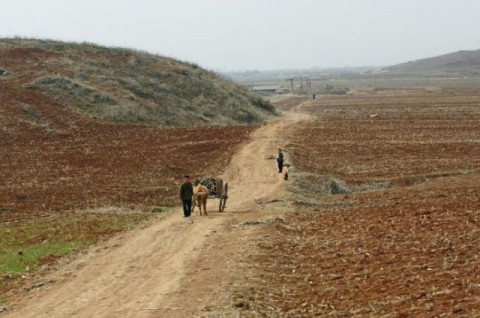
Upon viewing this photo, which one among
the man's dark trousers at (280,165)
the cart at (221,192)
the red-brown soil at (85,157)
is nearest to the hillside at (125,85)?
the red-brown soil at (85,157)

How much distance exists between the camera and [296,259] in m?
18.5

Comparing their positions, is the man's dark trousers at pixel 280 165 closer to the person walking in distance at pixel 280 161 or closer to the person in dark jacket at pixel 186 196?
the person walking in distance at pixel 280 161

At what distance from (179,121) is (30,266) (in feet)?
169

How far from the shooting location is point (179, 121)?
7050 cm

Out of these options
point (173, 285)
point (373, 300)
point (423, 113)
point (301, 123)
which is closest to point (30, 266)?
point (173, 285)

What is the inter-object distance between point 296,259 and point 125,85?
60.9 m

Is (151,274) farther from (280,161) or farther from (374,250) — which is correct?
(280,161)

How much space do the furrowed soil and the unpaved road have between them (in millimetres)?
Result: 38

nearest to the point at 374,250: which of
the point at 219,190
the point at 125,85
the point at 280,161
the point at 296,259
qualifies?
the point at 296,259

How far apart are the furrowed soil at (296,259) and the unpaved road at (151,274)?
0.12ft

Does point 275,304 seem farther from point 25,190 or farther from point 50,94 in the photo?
point 50,94

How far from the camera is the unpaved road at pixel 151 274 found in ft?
47.8

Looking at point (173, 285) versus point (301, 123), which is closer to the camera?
point (173, 285)

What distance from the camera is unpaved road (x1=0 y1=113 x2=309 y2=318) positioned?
1455 cm
